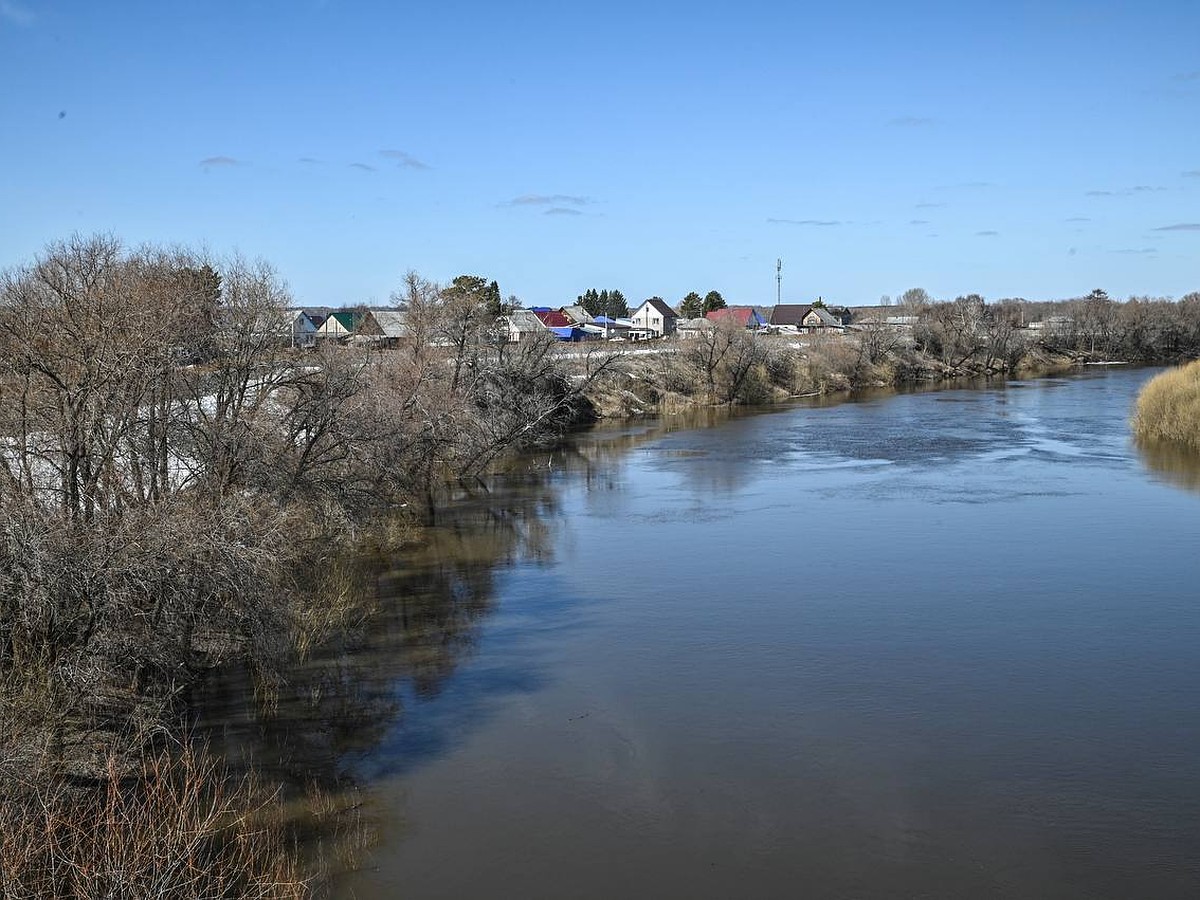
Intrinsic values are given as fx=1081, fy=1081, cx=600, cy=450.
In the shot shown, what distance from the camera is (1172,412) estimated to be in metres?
35.1

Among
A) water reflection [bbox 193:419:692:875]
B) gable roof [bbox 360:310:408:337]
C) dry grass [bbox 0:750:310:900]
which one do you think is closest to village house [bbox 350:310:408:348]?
gable roof [bbox 360:310:408:337]

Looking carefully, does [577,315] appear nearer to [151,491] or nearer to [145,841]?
[151,491]

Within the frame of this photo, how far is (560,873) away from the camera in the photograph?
396 inches

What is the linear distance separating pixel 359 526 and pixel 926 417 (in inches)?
1249

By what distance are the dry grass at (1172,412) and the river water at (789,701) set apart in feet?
30.2

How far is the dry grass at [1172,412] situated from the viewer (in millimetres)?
34250

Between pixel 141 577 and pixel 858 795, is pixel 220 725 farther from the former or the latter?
pixel 858 795

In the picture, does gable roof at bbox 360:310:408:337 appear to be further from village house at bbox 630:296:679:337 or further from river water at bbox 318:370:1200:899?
village house at bbox 630:296:679:337

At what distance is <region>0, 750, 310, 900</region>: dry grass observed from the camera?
730cm

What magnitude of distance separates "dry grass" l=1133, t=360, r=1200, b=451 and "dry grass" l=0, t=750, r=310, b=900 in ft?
105

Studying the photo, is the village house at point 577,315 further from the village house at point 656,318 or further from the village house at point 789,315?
the village house at point 789,315

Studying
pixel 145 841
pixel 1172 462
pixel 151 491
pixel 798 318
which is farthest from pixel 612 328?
pixel 145 841

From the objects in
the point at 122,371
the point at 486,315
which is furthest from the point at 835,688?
the point at 486,315

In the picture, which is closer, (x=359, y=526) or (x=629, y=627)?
(x=629, y=627)
